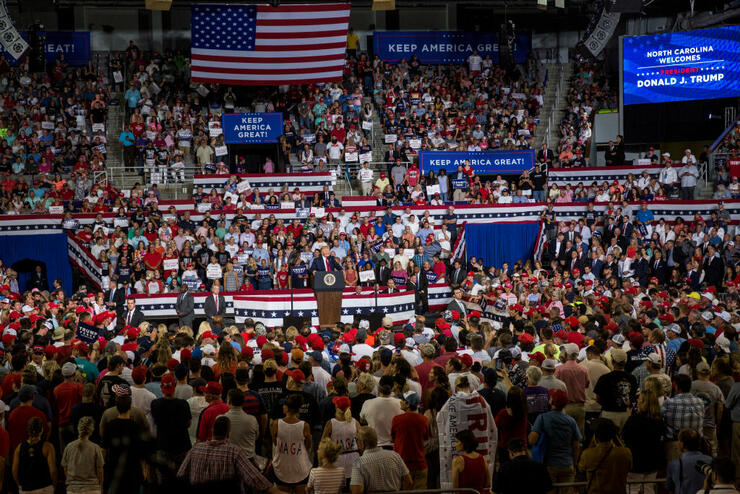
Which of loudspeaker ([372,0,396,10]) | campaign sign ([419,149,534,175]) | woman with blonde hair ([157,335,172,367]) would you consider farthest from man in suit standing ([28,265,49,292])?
loudspeaker ([372,0,396,10])

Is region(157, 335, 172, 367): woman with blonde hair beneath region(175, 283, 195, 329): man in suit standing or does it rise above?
above

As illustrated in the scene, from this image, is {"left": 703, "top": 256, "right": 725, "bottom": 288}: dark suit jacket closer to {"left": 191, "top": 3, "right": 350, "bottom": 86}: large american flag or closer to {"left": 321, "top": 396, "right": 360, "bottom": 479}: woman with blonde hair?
{"left": 191, "top": 3, "right": 350, "bottom": 86}: large american flag

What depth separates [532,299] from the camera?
20.5 m

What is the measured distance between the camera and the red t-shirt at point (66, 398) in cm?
946

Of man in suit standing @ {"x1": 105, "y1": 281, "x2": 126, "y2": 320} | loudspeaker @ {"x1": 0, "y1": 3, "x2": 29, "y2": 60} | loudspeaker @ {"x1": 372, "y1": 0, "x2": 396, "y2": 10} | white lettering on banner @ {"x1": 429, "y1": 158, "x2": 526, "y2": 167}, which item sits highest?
loudspeaker @ {"x1": 372, "y1": 0, "x2": 396, "y2": 10}

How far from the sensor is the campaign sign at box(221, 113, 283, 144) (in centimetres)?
2906

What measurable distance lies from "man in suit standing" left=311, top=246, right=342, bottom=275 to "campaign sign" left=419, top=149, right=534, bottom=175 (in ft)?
24.0

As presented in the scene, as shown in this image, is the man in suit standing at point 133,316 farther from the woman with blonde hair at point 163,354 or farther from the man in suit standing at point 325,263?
the woman with blonde hair at point 163,354

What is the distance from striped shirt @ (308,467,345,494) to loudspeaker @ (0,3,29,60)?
23.3 metres

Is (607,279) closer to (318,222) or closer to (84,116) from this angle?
(318,222)

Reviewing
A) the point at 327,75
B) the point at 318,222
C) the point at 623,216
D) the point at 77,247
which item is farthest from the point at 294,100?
the point at 623,216

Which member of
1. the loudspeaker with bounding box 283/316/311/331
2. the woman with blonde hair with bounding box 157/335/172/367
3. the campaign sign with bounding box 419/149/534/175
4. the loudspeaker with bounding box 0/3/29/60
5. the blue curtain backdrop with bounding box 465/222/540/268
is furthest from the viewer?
the campaign sign with bounding box 419/149/534/175

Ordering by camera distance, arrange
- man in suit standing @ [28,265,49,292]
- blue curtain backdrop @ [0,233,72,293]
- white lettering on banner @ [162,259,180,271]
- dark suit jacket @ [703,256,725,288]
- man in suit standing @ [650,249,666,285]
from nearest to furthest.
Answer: dark suit jacket @ [703,256,725,288]
white lettering on banner @ [162,259,180,271]
man in suit standing @ [28,265,49,292]
man in suit standing @ [650,249,666,285]
blue curtain backdrop @ [0,233,72,293]

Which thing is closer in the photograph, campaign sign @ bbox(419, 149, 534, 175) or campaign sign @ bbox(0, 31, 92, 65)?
campaign sign @ bbox(419, 149, 534, 175)
